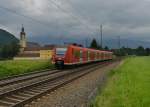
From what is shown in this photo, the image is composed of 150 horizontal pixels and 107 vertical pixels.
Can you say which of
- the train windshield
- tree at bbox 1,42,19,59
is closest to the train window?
the train windshield

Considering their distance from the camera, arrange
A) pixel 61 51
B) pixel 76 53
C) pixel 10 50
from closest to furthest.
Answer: pixel 61 51, pixel 76 53, pixel 10 50

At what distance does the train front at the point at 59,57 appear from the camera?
37.2 meters

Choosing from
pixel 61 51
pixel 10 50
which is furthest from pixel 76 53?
pixel 10 50

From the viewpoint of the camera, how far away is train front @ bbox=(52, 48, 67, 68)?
122ft

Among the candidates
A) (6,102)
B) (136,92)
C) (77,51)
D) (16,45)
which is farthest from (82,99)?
(16,45)

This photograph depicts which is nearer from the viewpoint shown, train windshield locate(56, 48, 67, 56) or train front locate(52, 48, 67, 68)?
train front locate(52, 48, 67, 68)

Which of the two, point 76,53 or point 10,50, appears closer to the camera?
point 76,53

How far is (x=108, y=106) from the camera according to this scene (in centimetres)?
1063

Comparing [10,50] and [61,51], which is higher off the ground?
[10,50]

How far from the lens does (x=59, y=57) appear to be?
37.7m

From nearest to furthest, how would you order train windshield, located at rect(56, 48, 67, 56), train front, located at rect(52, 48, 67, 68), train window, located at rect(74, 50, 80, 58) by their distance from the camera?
train front, located at rect(52, 48, 67, 68), train windshield, located at rect(56, 48, 67, 56), train window, located at rect(74, 50, 80, 58)

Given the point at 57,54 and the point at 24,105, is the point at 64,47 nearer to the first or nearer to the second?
the point at 57,54

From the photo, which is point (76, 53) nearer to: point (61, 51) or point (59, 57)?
point (61, 51)

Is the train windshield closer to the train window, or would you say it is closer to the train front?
the train front
